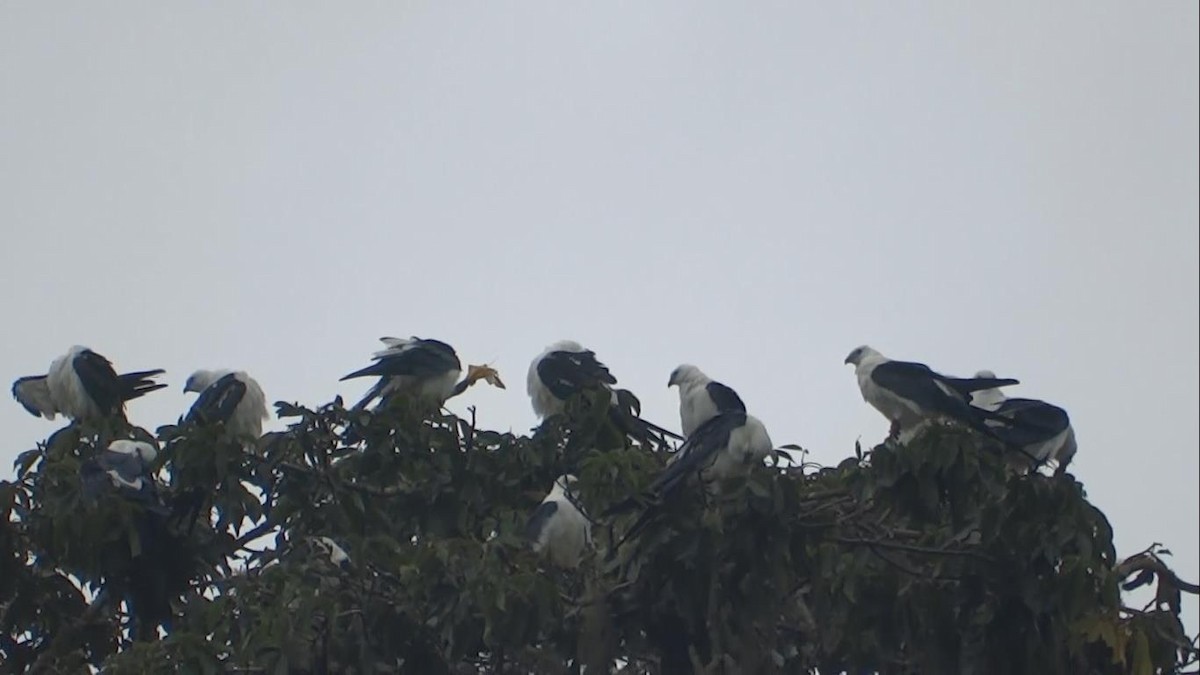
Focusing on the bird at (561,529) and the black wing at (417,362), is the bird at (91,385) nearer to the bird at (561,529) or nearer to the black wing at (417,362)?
the black wing at (417,362)

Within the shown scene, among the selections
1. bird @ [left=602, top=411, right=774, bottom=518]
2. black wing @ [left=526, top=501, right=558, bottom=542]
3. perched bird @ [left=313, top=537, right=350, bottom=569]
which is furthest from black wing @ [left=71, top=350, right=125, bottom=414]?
bird @ [left=602, top=411, right=774, bottom=518]

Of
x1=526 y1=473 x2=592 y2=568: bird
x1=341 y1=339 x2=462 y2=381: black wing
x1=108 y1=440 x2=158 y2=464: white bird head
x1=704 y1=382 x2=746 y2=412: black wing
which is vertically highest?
x1=341 y1=339 x2=462 y2=381: black wing

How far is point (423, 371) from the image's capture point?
12.1 metres

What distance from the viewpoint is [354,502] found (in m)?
9.48

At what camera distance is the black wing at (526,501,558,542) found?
9086 millimetres

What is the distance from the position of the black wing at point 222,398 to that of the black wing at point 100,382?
0.72 meters

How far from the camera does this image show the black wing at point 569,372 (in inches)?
452

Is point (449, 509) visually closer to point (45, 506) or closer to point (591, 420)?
point (591, 420)

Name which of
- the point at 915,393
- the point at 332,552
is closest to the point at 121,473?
the point at 332,552

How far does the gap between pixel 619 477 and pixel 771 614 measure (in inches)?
35.3

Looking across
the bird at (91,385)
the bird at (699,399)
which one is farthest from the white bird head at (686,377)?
the bird at (91,385)

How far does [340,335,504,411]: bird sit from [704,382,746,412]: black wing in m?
2.38

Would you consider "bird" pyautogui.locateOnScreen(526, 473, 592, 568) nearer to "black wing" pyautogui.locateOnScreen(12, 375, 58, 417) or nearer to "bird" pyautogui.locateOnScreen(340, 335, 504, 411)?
"bird" pyautogui.locateOnScreen(340, 335, 504, 411)

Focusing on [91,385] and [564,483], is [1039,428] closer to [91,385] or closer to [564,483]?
[564,483]
